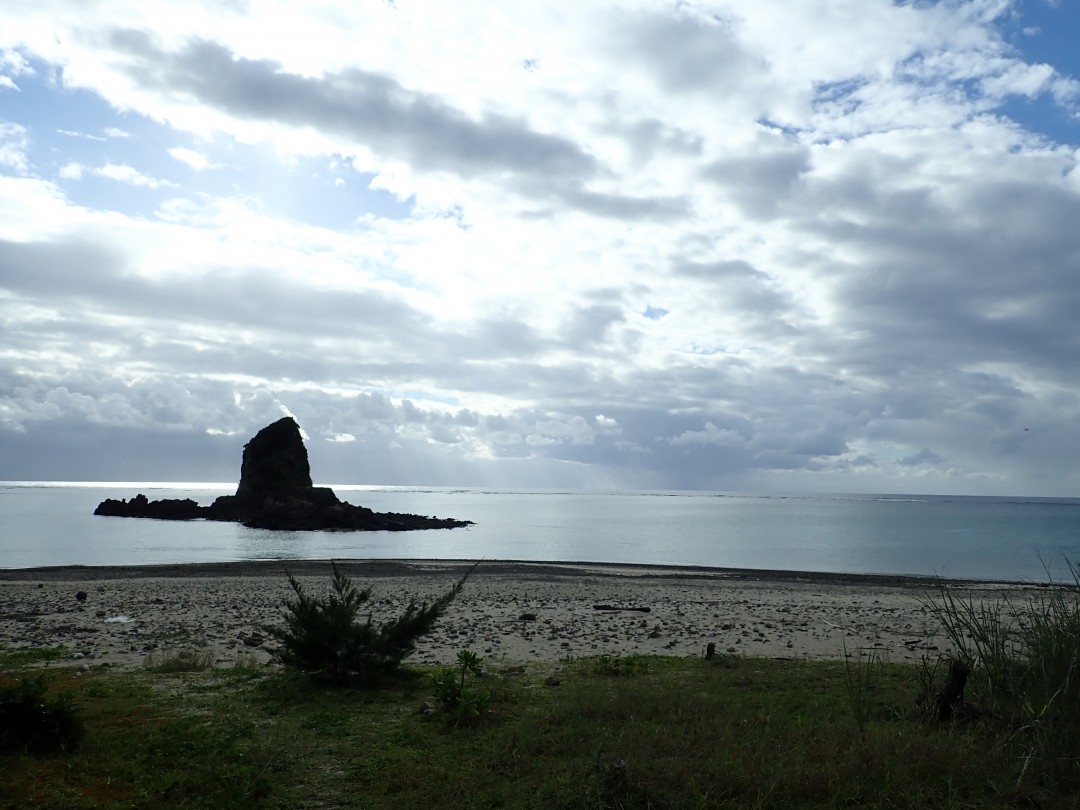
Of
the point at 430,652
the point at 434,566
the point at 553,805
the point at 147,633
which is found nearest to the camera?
the point at 553,805

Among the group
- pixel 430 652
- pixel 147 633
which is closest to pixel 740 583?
pixel 430 652

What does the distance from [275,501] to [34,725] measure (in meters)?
115

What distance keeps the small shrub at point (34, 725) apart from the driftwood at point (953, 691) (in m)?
10.0

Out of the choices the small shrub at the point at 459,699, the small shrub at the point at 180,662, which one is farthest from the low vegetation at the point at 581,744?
the small shrub at the point at 180,662

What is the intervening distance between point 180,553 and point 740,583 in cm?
4343

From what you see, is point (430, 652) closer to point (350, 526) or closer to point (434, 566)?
point (434, 566)

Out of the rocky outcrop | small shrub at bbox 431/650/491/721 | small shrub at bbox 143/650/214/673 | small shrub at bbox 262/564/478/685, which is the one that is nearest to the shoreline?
small shrub at bbox 143/650/214/673

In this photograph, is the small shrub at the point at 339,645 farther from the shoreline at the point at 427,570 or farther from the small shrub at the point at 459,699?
the shoreline at the point at 427,570

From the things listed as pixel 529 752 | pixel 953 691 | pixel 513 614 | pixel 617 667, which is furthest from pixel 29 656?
pixel 953 691

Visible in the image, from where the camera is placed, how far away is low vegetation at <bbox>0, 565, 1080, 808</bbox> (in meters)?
7.14

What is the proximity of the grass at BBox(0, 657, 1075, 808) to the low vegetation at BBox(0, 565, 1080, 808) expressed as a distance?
0.02 meters

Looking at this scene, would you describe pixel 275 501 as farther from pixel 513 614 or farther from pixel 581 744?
pixel 581 744

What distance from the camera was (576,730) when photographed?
8.88 meters

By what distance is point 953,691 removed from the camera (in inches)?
359
